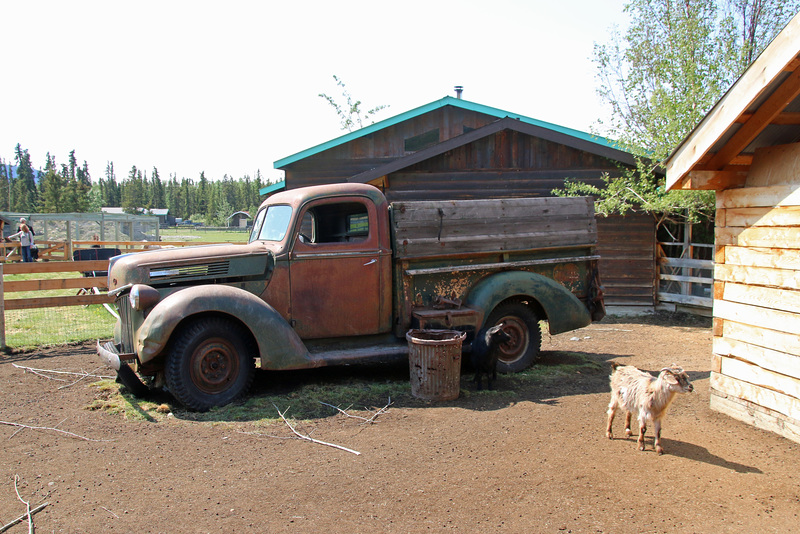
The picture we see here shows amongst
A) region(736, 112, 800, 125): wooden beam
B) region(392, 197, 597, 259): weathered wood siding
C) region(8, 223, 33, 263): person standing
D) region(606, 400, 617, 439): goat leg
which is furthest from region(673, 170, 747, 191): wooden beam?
region(8, 223, 33, 263): person standing

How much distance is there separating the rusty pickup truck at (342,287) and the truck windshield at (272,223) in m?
0.02

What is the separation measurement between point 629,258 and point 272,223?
7640 mm

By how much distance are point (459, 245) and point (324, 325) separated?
1772 mm

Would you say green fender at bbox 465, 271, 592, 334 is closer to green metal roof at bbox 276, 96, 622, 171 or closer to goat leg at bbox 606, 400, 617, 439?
goat leg at bbox 606, 400, 617, 439

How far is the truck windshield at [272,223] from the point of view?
6.39m

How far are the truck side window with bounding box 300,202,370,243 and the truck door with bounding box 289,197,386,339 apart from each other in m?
0.01

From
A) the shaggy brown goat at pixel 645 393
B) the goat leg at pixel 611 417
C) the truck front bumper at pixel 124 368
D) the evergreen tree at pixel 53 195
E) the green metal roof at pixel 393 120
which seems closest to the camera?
the shaggy brown goat at pixel 645 393

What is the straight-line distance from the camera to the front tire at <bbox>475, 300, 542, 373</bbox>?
6.97 m

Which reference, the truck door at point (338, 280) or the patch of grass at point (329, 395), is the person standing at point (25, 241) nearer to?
the patch of grass at point (329, 395)

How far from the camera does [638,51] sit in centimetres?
1312

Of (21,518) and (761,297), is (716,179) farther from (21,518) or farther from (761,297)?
(21,518)

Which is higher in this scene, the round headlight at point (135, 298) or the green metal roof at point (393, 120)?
the green metal roof at point (393, 120)

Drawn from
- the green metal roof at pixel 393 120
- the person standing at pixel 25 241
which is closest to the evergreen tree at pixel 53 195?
the person standing at pixel 25 241

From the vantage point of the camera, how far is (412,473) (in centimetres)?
411
